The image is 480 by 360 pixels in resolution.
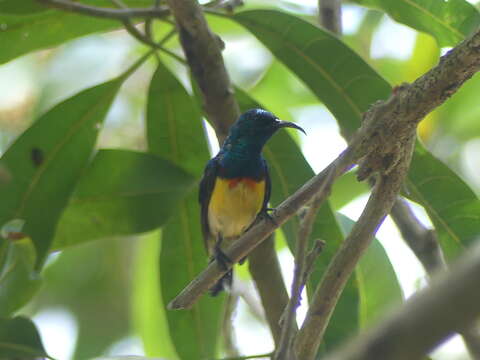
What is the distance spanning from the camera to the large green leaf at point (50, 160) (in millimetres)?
3822

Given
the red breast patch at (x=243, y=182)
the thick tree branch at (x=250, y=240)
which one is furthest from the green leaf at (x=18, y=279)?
the red breast patch at (x=243, y=182)

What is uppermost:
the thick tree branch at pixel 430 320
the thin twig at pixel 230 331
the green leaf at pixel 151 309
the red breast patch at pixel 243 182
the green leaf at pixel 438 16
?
the green leaf at pixel 438 16

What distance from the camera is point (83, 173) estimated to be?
413cm

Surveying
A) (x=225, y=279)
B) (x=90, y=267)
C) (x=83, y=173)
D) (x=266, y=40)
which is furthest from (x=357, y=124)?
(x=90, y=267)

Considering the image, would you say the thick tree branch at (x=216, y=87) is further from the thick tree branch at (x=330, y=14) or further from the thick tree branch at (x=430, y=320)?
the thick tree branch at (x=430, y=320)

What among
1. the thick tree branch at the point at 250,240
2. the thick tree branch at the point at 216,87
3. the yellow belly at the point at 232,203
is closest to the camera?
the thick tree branch at the point at 250,240

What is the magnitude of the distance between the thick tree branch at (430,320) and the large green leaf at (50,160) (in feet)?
10.2

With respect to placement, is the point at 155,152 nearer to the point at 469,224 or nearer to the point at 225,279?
the point at 225,279

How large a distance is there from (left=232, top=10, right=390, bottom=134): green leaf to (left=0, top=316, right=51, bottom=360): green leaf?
1.72m

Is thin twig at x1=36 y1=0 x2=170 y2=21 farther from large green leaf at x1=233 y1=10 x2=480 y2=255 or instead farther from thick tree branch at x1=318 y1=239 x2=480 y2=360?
thick tree branch at x1=318 y1=239 x2=480 y2=360

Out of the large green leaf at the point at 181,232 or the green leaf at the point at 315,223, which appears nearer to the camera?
the green leaf at the point at 315,223

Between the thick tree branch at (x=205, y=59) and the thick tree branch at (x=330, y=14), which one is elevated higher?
the thick tree branch at (x=330, y=14)

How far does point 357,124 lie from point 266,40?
2.11 feet

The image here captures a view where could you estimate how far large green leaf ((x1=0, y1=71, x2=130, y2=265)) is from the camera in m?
3.82
